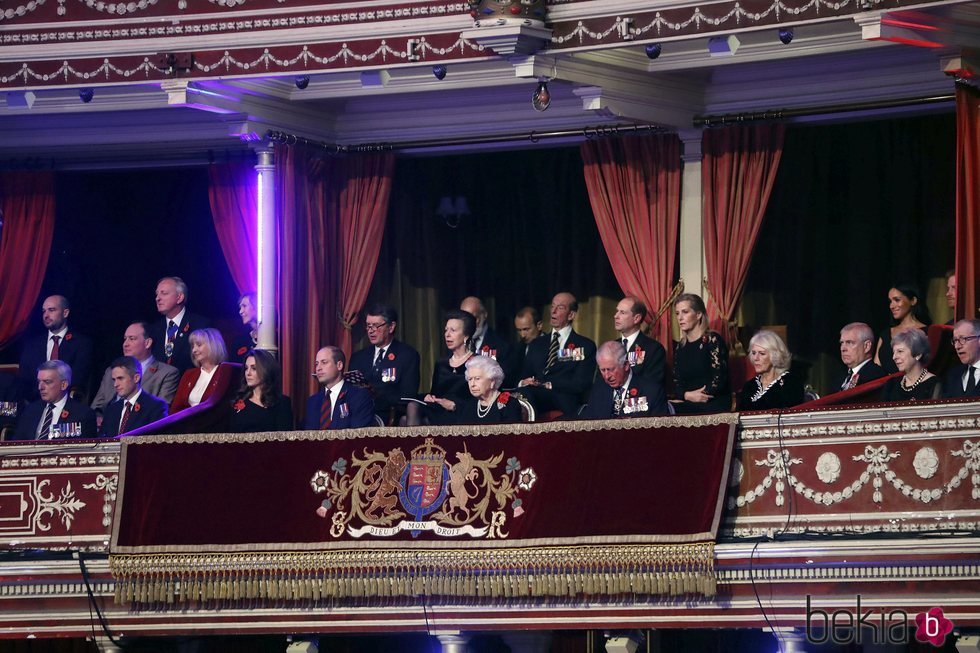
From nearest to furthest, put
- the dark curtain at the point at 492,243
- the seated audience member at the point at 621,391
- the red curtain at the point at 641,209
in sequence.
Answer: the seated audience member at the point at 621,391, the red curtain at the point at 641,209, the dark curtain at the point at 492,243

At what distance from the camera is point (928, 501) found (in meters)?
9.14

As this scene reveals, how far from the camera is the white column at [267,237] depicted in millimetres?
12250

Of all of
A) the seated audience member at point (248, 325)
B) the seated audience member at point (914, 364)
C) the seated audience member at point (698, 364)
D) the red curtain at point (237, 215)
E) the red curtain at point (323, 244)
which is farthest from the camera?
the red curtain at point (237, 215)

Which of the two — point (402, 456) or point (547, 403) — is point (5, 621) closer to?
point (402, 456)

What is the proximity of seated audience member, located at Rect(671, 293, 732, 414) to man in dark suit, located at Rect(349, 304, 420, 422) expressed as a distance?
1.63m

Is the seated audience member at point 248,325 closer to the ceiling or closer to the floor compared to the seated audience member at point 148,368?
closer to the ceiling

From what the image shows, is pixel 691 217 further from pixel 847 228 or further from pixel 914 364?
pixel 914 364

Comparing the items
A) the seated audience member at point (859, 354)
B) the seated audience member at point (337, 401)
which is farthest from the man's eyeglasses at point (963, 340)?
the seated audience member at point (337, 401)

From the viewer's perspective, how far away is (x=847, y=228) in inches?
483

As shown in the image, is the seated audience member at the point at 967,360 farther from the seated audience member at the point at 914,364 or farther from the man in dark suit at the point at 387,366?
the man in dark suit at the point at 387,366

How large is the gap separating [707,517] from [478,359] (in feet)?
5.61

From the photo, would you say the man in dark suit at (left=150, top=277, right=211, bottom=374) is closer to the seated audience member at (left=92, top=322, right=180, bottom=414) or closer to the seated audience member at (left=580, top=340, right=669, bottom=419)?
the seated audience member at (left=92, top=322, right=180, bottom=414)

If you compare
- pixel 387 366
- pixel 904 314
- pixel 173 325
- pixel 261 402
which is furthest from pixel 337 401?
pixel 904 314

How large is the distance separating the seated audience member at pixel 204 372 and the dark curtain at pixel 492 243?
2283mm
